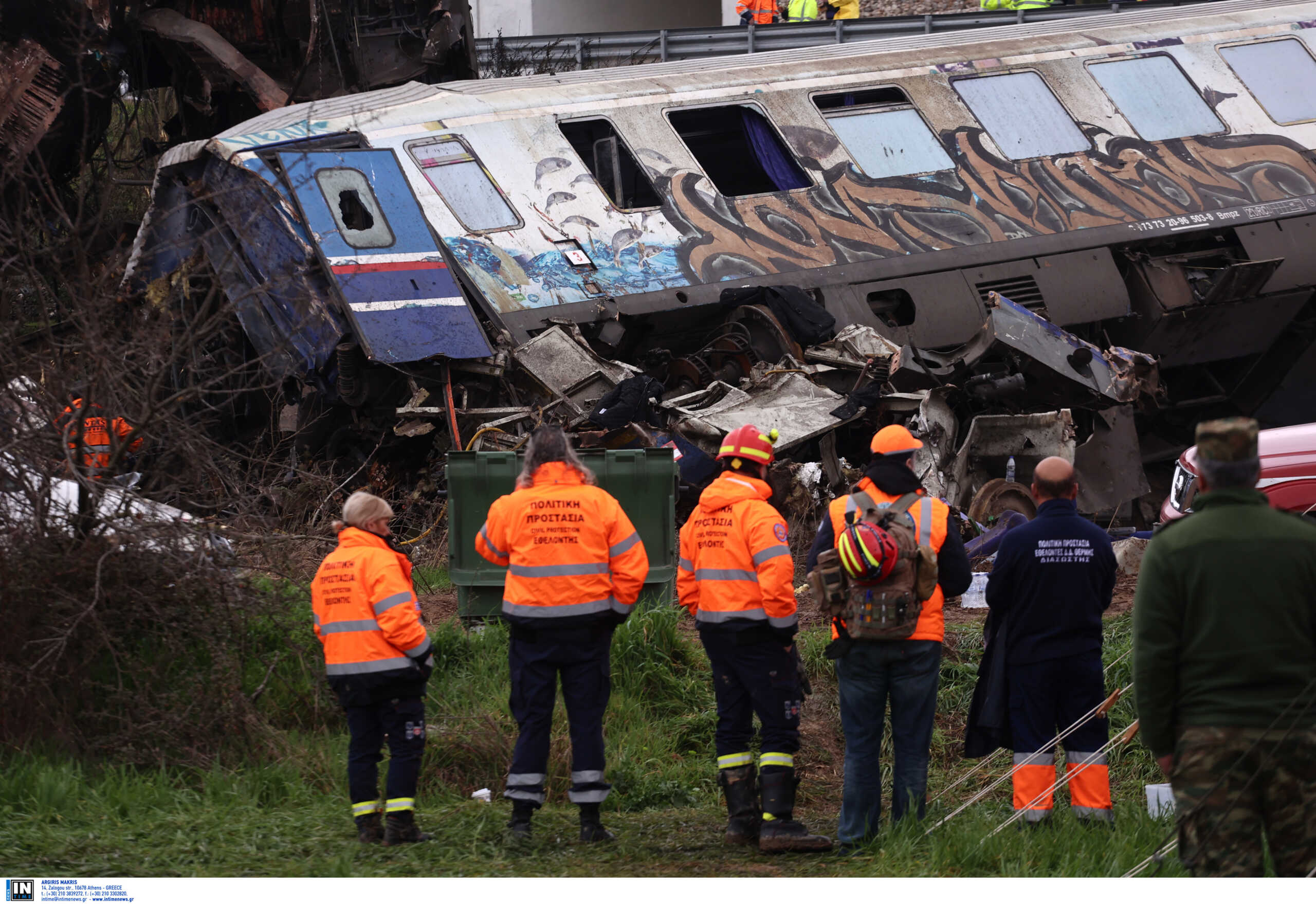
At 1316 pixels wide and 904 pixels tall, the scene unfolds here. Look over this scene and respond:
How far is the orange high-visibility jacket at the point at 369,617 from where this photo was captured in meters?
5.56

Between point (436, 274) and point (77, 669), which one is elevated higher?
point (436, 274)

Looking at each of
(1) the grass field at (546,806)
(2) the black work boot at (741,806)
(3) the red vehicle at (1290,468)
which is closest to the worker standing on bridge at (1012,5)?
(3) the red vehicle at (1290,468)

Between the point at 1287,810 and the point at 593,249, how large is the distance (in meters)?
8.86

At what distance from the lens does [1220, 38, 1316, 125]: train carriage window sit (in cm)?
1420

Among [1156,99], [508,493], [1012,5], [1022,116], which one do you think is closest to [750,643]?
[508,493]

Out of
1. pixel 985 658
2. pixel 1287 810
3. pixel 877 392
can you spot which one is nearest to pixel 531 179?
pixel 877 392

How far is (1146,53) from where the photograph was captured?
46.4 feet

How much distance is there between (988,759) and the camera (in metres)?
7.17

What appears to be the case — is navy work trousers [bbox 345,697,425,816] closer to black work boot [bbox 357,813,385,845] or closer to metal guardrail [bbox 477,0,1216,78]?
black work boot [bbox 357,813,385,845]

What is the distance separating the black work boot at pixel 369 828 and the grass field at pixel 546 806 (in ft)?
0.24

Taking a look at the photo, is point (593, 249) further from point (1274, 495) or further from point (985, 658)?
point (985, 658)

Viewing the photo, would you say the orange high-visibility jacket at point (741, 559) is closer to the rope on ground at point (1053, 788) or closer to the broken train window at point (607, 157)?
the rope on ground at point (1053, 788)

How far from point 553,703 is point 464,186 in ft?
23.1

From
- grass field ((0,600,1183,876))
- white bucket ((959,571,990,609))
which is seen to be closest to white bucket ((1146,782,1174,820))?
grass field ((0,600,1183,876))
